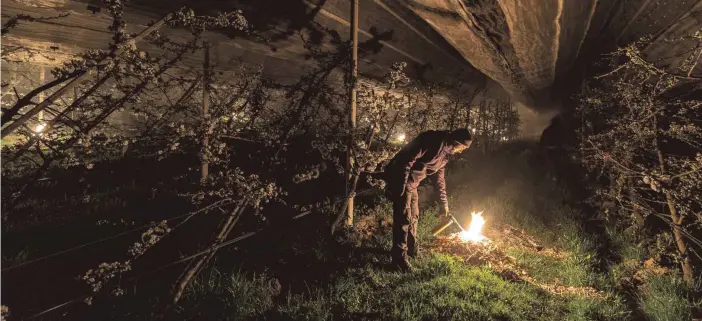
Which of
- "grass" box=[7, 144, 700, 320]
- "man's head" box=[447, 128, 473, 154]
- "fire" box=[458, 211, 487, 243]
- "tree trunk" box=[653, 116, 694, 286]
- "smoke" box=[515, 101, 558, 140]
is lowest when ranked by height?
"grass" box=[7, 144, 700, 320]

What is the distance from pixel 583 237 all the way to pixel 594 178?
273cm

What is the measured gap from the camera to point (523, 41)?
5.41 m

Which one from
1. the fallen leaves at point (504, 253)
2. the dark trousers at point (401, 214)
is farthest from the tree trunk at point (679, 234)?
the dark trousers at point (401, 214)

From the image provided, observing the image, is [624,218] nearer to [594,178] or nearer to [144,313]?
[594,178]

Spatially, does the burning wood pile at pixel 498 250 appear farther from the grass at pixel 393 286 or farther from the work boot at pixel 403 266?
the work boot at pixel 403 266

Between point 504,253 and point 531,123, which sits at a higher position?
point 531,123

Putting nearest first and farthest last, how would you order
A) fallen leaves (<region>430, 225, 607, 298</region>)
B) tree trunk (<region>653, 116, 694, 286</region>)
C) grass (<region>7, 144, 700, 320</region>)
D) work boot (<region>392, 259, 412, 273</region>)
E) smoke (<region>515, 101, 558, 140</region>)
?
grass (<region>7, 144, 700, 320</region>) → tree trunk (<region>653, 116, 694, 286</region>) → fallen leaves (<region>430, 225, 607, 298</region>) → work boot (<region>392, 259, 412, 273</region>) → smoke (<region>515, 101, 558, 140</region>)

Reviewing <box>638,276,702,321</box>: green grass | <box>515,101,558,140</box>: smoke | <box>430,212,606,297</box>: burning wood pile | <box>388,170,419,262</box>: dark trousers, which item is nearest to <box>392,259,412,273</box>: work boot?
<box>388,170,419,262</box>: dark trousers

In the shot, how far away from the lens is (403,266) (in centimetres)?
565

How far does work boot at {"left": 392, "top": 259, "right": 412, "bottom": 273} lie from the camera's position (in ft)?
18.4

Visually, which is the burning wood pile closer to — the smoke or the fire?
the fire

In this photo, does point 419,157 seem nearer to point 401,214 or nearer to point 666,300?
point 401,214

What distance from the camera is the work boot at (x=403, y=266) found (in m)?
5.60

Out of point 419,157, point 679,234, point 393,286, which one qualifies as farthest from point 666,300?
point 419,157
